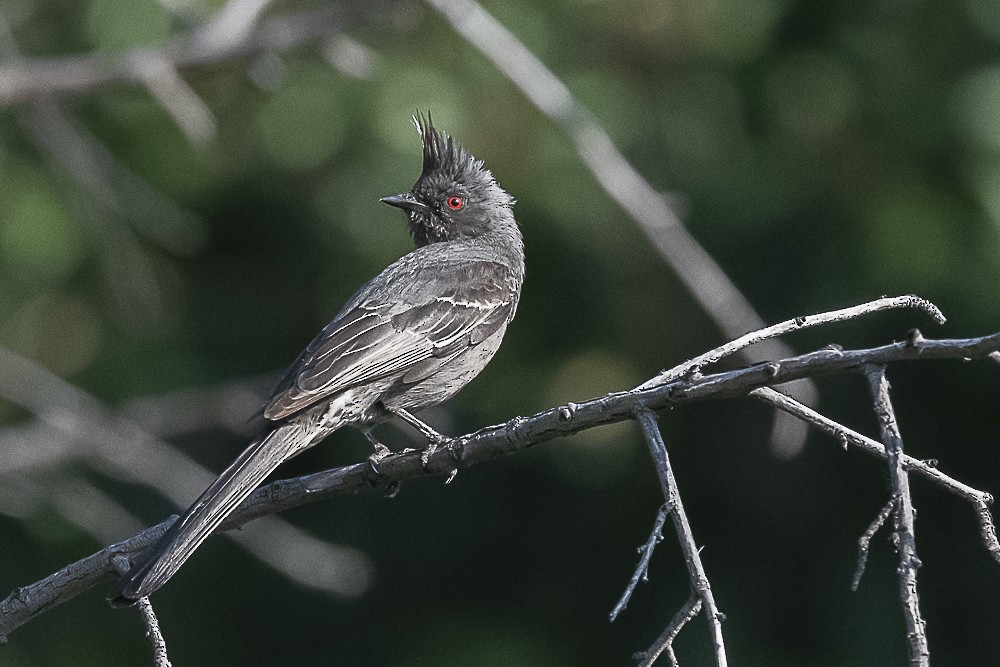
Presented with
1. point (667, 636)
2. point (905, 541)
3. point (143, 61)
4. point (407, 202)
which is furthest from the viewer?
point (407, 202)

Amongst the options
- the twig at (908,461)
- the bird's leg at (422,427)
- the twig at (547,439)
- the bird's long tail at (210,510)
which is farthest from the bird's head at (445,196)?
the twig at (908,461)

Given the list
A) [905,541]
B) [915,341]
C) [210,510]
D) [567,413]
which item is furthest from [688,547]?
[210,510]

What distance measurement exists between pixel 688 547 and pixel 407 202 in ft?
13.9

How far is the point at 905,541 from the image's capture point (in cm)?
225

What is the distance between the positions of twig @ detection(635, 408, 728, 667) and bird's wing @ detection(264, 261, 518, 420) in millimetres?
2138

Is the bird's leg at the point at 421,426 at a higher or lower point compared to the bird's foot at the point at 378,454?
higher

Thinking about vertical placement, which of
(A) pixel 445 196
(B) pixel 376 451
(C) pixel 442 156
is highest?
(C) pixel 442 156

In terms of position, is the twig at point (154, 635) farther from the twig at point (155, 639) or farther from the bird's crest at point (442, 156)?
the bird's crest at point (442, 156)

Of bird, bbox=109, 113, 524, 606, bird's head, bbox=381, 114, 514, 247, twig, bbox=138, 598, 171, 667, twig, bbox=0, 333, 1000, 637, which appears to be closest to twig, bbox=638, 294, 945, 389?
twig, bbox=0, 333, 1000, 637

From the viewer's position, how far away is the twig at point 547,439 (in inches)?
103

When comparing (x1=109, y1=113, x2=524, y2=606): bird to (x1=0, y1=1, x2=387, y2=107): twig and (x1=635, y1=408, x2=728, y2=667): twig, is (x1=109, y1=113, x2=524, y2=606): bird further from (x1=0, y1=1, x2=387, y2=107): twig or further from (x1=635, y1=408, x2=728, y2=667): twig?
(x1=635, y1=408, x2=728, y2=667): twig

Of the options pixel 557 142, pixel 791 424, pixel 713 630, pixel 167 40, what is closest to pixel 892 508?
pixel 713 630

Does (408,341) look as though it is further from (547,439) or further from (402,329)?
(547,439)

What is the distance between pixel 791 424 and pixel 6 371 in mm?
4459
